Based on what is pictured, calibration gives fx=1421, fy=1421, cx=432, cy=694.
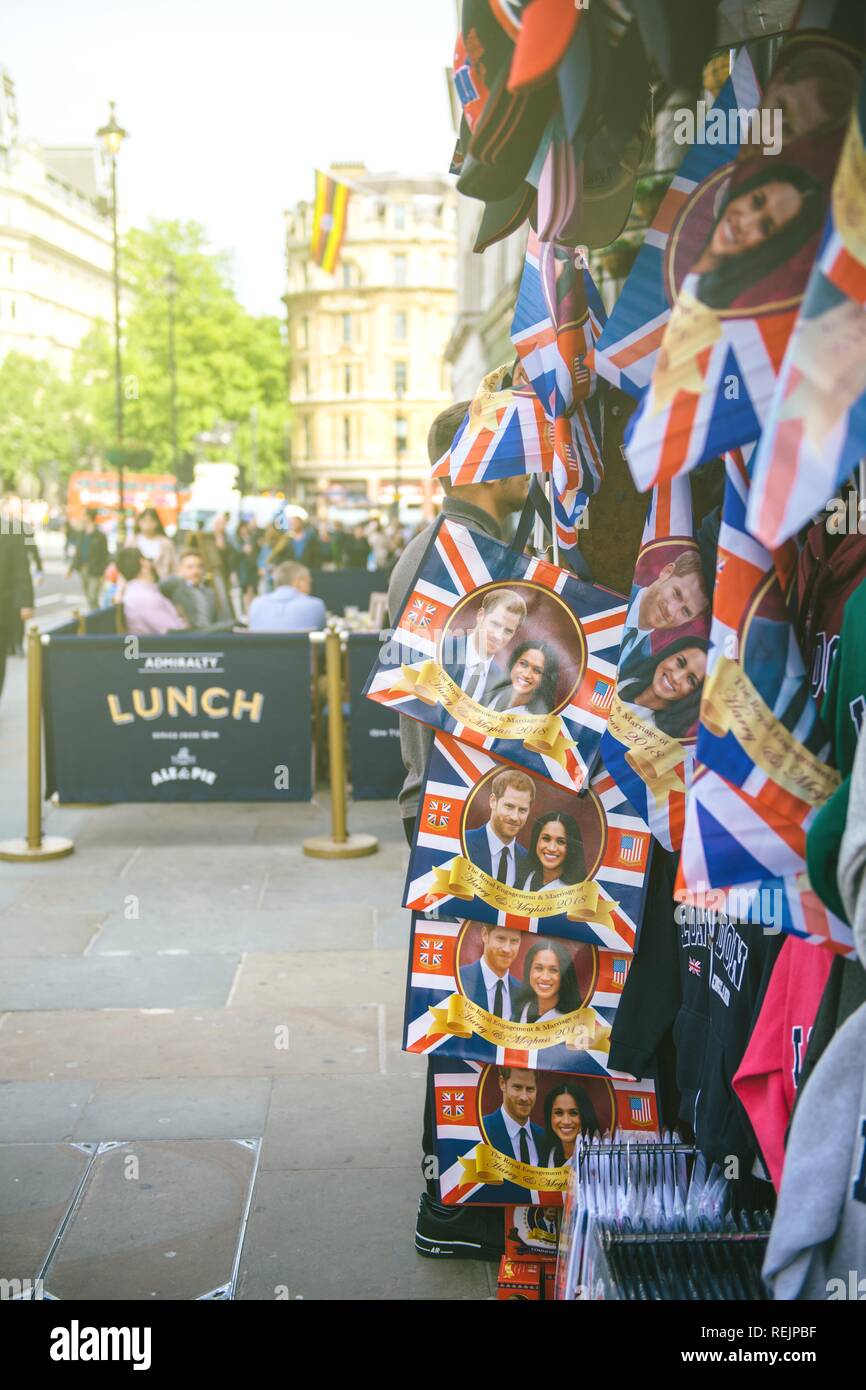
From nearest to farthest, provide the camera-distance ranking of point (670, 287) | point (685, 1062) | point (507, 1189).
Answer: point (670, 287), point (685, 1062), point (507, 1189)

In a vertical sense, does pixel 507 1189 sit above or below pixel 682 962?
below

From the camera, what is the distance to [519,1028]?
3377 mm

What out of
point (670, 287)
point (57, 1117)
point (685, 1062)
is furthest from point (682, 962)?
point (57, 1117)

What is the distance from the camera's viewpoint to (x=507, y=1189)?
137 inches

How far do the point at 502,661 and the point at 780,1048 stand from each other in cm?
117

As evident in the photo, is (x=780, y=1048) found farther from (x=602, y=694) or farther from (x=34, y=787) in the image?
(x=34, y=787)

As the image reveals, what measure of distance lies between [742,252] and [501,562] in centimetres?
158

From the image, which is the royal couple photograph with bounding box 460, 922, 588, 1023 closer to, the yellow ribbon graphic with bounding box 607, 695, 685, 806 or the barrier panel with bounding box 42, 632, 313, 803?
the yellow ribbon graphic with bounding box 607, 695, 685, 806

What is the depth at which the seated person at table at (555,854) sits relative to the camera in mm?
3221

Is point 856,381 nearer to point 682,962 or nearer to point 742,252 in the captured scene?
point 742,252

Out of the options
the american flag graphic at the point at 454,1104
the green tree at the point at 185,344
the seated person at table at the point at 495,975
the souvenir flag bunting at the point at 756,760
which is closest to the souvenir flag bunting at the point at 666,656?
the souvenir flag bunting at the point at 756,760

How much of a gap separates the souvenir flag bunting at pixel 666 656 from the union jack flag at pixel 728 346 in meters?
0.97

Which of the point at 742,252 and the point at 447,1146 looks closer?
the point at 742,252

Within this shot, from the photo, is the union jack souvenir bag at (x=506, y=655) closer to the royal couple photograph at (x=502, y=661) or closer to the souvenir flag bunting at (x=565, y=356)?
the royal couple photograph at (x=502, y=661)
